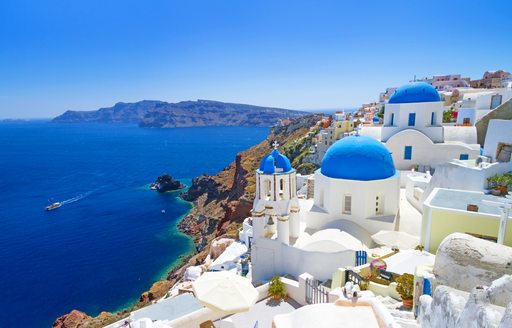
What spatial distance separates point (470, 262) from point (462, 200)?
690 centimetres

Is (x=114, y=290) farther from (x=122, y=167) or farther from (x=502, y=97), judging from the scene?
(x=122, y=167)

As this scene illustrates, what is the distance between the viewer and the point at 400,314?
734cm

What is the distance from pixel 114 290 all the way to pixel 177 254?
11256mm

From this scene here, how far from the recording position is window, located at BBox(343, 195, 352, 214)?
16.1m

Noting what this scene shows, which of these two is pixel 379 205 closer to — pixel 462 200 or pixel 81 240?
pixel 462 200

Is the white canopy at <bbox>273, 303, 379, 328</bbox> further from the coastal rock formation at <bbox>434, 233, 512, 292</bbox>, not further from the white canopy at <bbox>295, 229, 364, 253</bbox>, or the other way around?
the white canopy at <bbox>295, 229, 364, 253</bbox>

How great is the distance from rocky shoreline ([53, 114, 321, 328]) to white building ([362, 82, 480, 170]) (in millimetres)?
19254

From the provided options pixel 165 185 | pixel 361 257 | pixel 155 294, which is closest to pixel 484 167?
pixel 361 257

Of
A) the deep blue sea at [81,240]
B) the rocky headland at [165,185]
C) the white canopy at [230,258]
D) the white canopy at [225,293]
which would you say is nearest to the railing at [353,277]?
the white canopy at [225,293]

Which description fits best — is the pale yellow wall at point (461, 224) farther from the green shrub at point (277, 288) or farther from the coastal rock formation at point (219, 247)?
the coastal rock formation at point (219, 247)

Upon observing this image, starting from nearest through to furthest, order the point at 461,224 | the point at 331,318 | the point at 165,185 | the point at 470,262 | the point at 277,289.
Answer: the point at 331,318 → the point at 470,262 → the point at 461,224 → the point at 277,289 → the point at 165,185

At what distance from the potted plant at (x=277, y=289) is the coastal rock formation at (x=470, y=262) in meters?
5.96

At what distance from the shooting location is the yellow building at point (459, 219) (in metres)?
10.2

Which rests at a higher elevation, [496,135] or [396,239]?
[496,135]
